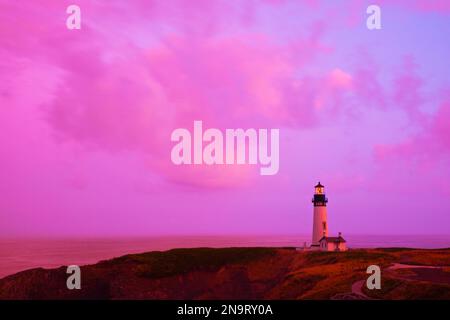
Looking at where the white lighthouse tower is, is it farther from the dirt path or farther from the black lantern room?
the dirt path

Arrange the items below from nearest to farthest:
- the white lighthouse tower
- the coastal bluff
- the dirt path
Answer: the dirt path < the coastal bluff < the white lighthouse tower

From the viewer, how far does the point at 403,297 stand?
3938cm

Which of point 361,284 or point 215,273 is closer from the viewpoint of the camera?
point 361,284

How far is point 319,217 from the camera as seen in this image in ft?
240

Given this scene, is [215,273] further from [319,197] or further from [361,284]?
[361,284]

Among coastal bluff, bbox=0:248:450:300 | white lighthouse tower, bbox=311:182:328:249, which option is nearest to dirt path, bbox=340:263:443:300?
coastal bluff, bbox=0:248:450:300

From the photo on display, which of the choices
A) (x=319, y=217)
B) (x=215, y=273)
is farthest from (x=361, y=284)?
(x=319, y=217)

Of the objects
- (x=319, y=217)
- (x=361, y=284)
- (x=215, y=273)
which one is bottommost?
(x=215, y=273)

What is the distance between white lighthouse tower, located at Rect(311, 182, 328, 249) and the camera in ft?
240

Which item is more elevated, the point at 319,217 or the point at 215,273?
the point at 319,217
